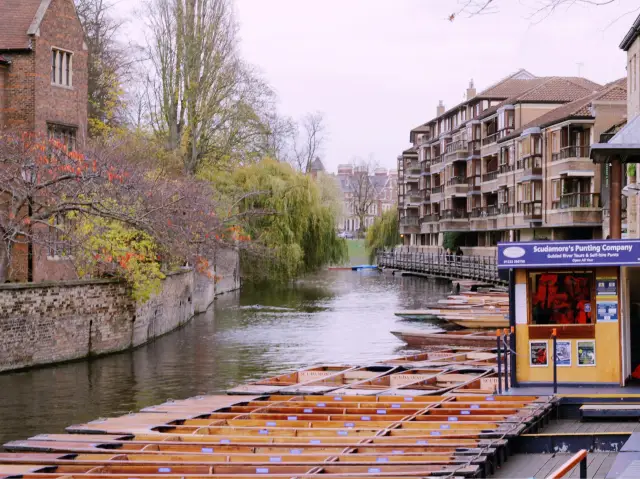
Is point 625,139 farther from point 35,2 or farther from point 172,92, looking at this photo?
point 172,92

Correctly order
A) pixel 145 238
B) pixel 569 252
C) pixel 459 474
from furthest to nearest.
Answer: pixel 145 238 → pixel 569 252 → pixel 459 474

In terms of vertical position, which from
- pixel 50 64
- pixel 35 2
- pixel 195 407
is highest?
pixel 35 2

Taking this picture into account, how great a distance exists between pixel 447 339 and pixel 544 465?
55.9 feet

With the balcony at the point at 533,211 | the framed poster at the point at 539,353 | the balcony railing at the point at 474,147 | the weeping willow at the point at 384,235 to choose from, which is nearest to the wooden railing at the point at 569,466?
the framed poster at the point at 539,353

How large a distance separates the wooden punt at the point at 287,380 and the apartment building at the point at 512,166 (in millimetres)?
32804

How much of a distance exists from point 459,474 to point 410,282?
177 feet

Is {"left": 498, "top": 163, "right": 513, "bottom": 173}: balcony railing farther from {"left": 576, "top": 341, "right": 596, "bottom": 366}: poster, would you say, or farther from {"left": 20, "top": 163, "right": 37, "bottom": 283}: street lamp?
{"left": 576, "top": 341, "right": 596, "bottom": 366}: poster

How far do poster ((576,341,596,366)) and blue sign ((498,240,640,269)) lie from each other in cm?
111

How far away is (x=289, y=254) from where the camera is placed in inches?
1965

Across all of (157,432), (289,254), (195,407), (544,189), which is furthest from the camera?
(544,189)

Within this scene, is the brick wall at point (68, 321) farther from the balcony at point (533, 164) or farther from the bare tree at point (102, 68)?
the balcony at point (533, 164)

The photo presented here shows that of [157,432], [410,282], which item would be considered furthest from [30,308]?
[410,282]

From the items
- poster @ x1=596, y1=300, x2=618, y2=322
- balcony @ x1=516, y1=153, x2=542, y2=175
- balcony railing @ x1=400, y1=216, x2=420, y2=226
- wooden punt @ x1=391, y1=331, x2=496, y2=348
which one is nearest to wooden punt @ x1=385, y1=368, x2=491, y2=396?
poster @ x1=596, y1=300, x2=618, y2=322

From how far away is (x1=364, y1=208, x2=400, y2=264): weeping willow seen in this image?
9212 centimetres
